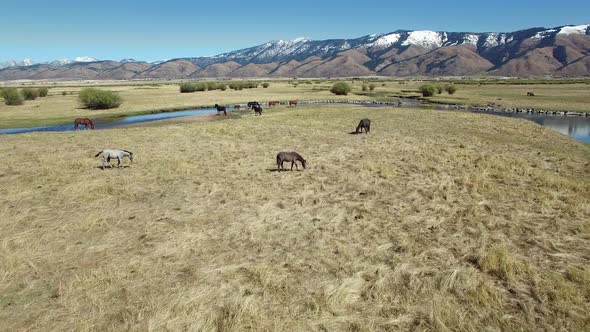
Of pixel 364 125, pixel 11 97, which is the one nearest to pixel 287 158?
pixel 364 125

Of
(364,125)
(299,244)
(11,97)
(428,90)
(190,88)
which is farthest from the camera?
(190,88)

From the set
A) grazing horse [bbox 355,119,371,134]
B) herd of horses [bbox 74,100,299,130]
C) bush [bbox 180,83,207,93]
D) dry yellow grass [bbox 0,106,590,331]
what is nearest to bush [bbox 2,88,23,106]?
herd of horses [bbox 74,100,299,130]

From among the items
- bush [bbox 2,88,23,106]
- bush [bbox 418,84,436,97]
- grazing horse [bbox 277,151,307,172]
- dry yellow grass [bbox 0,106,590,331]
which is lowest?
dry yellow grass [bbox 0,106,590,331]

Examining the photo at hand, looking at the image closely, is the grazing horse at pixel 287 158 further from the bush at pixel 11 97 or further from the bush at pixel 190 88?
the bush at pixel 190 88

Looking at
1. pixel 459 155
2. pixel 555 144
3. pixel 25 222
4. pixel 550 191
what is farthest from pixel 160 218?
pixel 555 144

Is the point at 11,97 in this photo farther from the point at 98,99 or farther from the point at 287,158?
the point at 287,158

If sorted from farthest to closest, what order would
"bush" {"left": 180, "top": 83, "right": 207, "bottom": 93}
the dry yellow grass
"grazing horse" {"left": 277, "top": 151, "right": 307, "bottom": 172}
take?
1. "bush" {"left": 180, "top": 83, "right": 207, "bottom": 93}
2. "grazing horse" {"left": 277, "top": 151, "right": 307, "bottom": 172}
3. the dry yellow grass

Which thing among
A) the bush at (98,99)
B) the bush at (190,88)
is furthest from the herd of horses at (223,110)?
the bush at (190,88)

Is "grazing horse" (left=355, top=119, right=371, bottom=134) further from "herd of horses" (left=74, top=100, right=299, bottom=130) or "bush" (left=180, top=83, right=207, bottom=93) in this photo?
"bush" (left=180, top=83, right=207, bottom=93)
